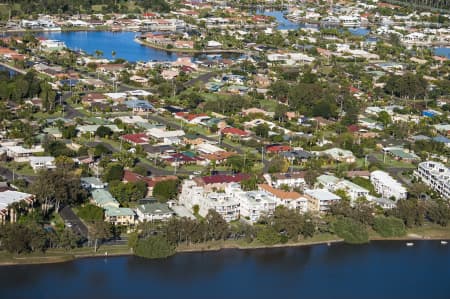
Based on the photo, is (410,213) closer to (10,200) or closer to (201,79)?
(10,200)

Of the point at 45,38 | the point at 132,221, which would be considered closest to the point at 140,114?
the point at 132,221

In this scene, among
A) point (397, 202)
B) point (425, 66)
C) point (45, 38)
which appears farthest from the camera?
point (45, 38)

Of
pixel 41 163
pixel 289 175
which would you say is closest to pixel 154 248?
pixel 289 175

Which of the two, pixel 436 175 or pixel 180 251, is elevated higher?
pixel 436 175

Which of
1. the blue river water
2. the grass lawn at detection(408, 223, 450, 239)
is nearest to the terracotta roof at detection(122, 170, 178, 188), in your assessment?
the grass lawn at detection(408, 223, 450, 239)

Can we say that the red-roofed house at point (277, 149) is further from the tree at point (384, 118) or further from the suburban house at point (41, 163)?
the suburban house at point (41, 163)

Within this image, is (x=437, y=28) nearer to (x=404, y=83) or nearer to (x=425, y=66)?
(x=425, y=66)

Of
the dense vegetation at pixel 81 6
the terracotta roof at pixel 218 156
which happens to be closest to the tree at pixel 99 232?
the terracotta roof at pixel 218 156
